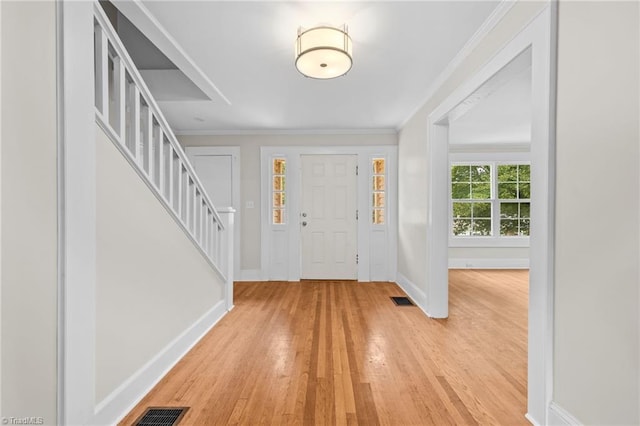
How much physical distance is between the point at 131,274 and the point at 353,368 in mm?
1527

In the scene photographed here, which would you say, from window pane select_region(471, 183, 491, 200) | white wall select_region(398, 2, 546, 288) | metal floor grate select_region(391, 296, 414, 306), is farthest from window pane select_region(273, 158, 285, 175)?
window pane select_region(471, 183, 491, 200)

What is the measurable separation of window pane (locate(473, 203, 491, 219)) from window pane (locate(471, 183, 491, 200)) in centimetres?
14

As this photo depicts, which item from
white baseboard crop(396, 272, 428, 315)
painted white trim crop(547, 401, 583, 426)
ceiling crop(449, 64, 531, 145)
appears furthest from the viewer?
white baseboard crop(396, 272, 428, 315)

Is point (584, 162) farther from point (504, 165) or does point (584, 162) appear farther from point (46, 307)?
point (504, 165)

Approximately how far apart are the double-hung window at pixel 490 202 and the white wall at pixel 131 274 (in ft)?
17.3

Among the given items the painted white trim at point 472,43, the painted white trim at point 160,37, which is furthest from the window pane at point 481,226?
the painted white trim at point 160,37

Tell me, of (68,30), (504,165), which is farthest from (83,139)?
(504,165)

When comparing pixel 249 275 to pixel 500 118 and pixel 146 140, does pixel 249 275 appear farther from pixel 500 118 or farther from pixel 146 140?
pixel 500 118

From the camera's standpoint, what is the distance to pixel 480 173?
6.06 metres

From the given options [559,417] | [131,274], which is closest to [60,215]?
[131,274]

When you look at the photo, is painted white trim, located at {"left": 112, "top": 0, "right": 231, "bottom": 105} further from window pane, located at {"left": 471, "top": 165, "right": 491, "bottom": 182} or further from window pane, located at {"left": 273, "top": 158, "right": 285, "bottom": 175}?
window pane, located at {"left": 471, "top": 165, "right": 491, "bottom": 182}

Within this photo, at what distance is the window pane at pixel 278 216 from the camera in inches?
193

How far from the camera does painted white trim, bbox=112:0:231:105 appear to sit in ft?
6.00

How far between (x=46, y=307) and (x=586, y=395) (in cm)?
219
